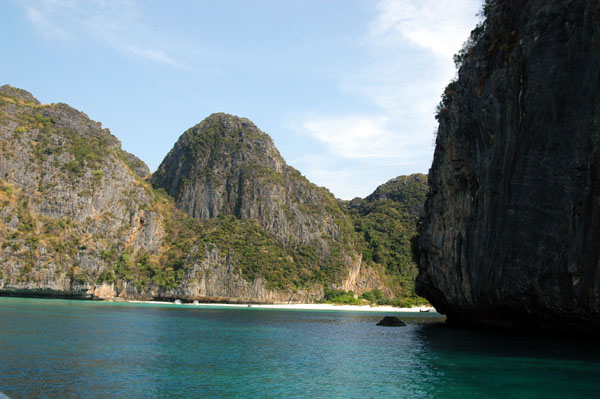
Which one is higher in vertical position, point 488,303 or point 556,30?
point 556,30

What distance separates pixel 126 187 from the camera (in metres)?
145

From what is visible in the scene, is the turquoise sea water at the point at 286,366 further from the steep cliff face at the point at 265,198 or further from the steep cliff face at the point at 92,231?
the steep cliff face at the point at 265,198

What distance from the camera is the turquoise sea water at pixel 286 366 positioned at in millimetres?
19766

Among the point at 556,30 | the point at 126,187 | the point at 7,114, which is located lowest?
the point at 556,30

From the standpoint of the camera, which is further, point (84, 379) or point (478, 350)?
point (478, 350)

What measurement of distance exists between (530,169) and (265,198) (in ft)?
432

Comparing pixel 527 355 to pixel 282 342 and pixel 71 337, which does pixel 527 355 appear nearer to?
pixel 282 342

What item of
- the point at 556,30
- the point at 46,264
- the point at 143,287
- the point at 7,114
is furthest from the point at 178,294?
the point at 556,30

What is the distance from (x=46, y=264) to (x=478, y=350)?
4141 inches

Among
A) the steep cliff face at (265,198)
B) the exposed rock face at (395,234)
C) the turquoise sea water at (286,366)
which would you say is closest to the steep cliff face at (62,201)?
the steep cliff face at (265,198)

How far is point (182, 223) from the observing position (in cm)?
15362

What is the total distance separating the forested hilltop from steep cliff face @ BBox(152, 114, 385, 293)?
0.43m

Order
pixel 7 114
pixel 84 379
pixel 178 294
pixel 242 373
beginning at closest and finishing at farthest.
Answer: pixel 84 379 → pixel 242 373 → pixel 178 294 → pixel 7 114

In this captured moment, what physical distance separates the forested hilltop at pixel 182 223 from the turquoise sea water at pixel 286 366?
277 ft
